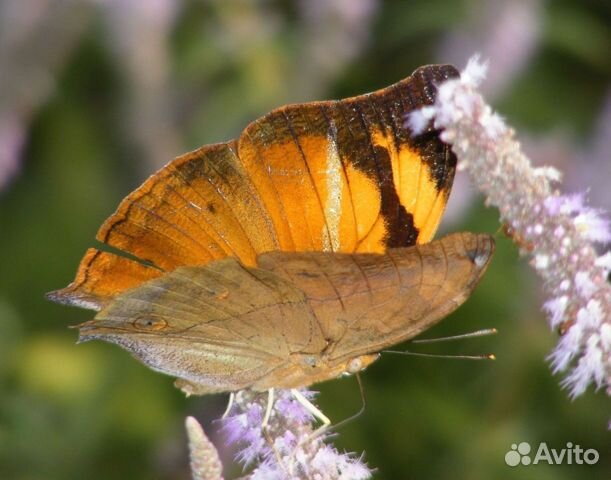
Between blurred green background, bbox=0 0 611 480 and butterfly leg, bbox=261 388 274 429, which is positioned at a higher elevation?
blurred green background, bbox=0 0 611 480

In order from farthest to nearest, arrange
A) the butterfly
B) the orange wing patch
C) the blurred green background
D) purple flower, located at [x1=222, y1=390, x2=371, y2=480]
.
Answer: the blurred green background
the orange wing patch
the butterfly
purple flower, located at [x1=222, y1=390, x2=371, y2=480]

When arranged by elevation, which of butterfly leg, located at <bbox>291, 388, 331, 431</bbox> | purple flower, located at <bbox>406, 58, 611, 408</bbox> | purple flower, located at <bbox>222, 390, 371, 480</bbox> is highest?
purple flower, located at <bbox>406, 58, 611, 408</bbox>

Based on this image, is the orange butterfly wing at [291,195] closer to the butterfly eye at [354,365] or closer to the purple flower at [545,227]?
the butterfly eye at [354,365]

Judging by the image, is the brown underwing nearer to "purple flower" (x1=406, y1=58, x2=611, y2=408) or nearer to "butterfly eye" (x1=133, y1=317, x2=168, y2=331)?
"butterfly eye" (x1=133, y1=317, x2=168, y2=331)

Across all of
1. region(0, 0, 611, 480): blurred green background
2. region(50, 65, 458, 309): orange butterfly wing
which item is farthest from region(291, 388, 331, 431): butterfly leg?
region(0, 0, 611, 480): blurred green background

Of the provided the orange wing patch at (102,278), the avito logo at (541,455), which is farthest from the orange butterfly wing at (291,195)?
the avito logo at (541,455)

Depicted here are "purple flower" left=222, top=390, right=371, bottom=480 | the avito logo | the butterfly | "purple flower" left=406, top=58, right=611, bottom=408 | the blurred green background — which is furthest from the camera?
the blurred green background

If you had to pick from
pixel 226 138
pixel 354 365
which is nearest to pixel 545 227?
pixel 354 365
